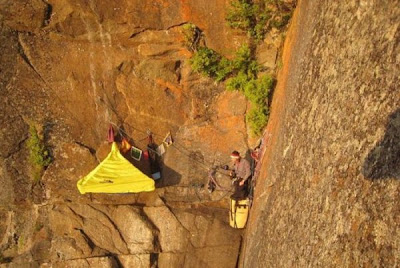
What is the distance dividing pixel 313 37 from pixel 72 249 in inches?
256

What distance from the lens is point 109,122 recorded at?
9.42 m

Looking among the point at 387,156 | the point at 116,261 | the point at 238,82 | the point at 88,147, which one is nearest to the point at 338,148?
the point at 387,156

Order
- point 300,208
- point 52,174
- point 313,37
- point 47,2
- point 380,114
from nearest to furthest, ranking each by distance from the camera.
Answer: point 380,114, point 300,208, point 313,37, point 47,2, point 52,174

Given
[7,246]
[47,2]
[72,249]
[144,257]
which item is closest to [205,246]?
[144,257]

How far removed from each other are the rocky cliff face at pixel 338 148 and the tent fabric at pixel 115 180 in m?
2.63

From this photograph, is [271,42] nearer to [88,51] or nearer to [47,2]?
[88,51]

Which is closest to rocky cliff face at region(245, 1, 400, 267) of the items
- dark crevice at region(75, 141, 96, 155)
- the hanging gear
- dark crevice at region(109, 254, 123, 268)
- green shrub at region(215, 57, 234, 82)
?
green shrub at region(215, 57, 234, 82)

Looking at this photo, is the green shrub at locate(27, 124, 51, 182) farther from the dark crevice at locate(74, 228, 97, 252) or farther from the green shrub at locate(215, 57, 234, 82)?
the green shrub at locate(215, 57, 234, 82)

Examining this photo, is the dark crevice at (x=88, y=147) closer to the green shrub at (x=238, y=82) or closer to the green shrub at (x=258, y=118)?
the green shrub at (x=238, y=82)

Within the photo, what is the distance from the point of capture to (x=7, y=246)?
30.6 feet

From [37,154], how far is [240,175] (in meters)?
4.46

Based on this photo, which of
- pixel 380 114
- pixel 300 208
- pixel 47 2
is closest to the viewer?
pixel 380 114

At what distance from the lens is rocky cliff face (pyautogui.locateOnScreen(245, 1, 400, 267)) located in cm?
412

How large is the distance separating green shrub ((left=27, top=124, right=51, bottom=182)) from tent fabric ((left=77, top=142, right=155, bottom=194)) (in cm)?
127
